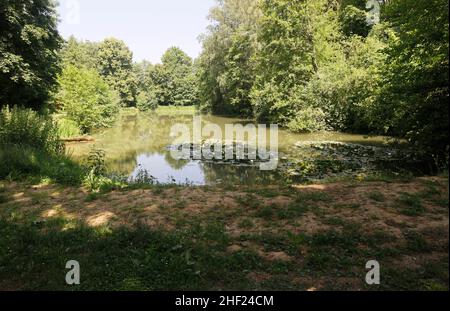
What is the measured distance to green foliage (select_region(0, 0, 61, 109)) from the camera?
55.5 ft

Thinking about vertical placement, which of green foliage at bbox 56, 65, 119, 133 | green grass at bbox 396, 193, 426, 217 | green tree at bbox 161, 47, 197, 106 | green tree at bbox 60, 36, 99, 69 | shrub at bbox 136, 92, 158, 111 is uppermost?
green tree at bbox 60, 36, 99, 69

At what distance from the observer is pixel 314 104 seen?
82.6 ft

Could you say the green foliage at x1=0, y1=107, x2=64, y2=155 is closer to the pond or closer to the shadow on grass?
the pond

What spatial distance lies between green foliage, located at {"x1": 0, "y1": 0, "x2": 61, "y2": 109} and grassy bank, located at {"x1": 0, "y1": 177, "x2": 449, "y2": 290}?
11.6m

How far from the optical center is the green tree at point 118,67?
65.6 meters

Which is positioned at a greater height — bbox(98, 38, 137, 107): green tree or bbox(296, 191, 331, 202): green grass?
bbox(98, 38, 137, 107): green tree

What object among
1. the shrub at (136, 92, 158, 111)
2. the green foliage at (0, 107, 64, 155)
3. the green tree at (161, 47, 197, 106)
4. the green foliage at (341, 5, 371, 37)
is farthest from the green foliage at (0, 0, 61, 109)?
the green tree at (161, 47, 197, 106)

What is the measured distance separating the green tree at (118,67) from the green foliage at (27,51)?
46042 mm

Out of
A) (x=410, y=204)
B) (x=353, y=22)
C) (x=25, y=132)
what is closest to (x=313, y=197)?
(x=410, y=204)

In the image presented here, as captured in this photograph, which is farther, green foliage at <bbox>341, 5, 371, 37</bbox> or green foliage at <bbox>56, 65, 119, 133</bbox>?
green foliage at <bbox>341, 5, 371, 37</bbox>

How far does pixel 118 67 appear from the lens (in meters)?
67.1

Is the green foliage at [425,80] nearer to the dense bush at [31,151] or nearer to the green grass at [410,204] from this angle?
the green grass at [410,204]

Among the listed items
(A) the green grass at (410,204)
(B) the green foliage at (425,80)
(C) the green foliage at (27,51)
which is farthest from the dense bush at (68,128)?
(A) the green grass at (410,204)
